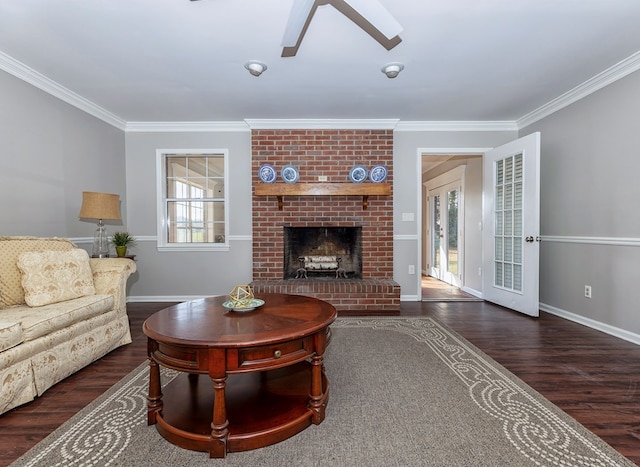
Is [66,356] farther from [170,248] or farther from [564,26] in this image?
[564,26]

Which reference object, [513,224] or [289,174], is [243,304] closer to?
[289,174]

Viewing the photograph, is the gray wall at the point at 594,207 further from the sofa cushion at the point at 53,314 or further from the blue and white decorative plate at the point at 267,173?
the sofa cushion at the point at 53,314

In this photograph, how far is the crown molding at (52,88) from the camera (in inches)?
100

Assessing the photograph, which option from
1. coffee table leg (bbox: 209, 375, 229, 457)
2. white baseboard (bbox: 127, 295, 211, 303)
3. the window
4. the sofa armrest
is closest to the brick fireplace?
the window

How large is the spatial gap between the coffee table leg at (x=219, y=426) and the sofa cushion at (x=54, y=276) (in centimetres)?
180

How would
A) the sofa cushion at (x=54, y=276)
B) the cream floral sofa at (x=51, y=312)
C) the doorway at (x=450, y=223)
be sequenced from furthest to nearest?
the doorway at (x=450, y=223)
the sofa cushion at (x=54, y=276)
the cream floral sofa at (x=51, y=312)

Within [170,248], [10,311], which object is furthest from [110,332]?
[170,248]

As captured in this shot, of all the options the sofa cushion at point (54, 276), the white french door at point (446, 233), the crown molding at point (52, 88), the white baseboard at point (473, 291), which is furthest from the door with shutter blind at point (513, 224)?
the crown molding at point (52, 88)

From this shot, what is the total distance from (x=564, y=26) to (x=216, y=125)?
369 centimetres

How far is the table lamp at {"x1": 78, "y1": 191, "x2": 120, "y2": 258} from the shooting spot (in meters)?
2.92

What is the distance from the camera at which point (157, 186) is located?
4.12 m

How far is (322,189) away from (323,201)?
0.33m

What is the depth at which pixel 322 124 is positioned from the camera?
3.97 metres

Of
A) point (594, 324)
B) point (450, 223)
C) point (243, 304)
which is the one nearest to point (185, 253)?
point (243, 304)
